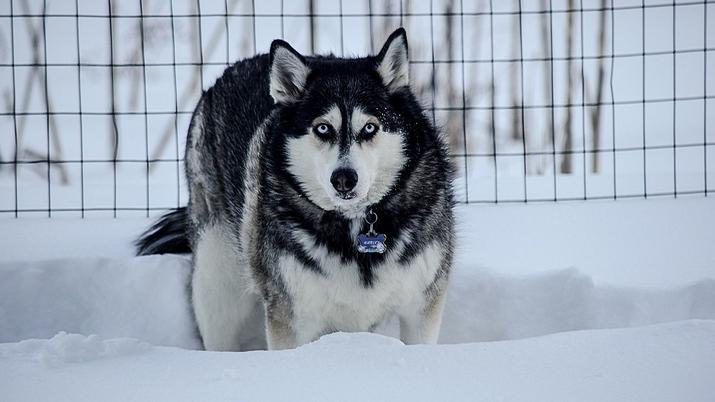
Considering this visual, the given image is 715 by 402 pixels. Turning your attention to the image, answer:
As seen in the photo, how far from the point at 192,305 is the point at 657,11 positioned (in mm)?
7152

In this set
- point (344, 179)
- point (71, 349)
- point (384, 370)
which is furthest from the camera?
point (344, 179)

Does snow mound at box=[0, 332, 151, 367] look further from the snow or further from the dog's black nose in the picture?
the dog's black nose

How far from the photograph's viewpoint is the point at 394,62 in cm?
288

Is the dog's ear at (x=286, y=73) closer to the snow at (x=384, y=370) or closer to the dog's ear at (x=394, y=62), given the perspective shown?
the dog's ear at (x=394, y=62)

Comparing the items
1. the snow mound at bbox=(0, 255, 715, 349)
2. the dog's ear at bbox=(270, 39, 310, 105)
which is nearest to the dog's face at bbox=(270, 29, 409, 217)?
the dog's ear at bbox=(270, 39, 310, 105)

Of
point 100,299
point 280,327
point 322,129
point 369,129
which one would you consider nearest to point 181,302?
point 100,299

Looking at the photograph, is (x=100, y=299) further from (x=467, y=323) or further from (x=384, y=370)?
(x=384, y=370)

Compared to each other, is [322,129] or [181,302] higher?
[322,129]

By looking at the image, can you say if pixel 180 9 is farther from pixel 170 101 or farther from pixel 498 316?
pixel 498 316

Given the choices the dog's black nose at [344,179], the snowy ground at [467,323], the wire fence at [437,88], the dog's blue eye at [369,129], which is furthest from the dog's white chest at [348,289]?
the wire fence at [437,88]

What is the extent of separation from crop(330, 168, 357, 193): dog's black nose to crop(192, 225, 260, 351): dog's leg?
1.11 meters

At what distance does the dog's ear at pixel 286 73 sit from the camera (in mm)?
2863

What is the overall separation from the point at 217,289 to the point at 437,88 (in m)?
3.70

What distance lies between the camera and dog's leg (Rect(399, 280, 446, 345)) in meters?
2.86
